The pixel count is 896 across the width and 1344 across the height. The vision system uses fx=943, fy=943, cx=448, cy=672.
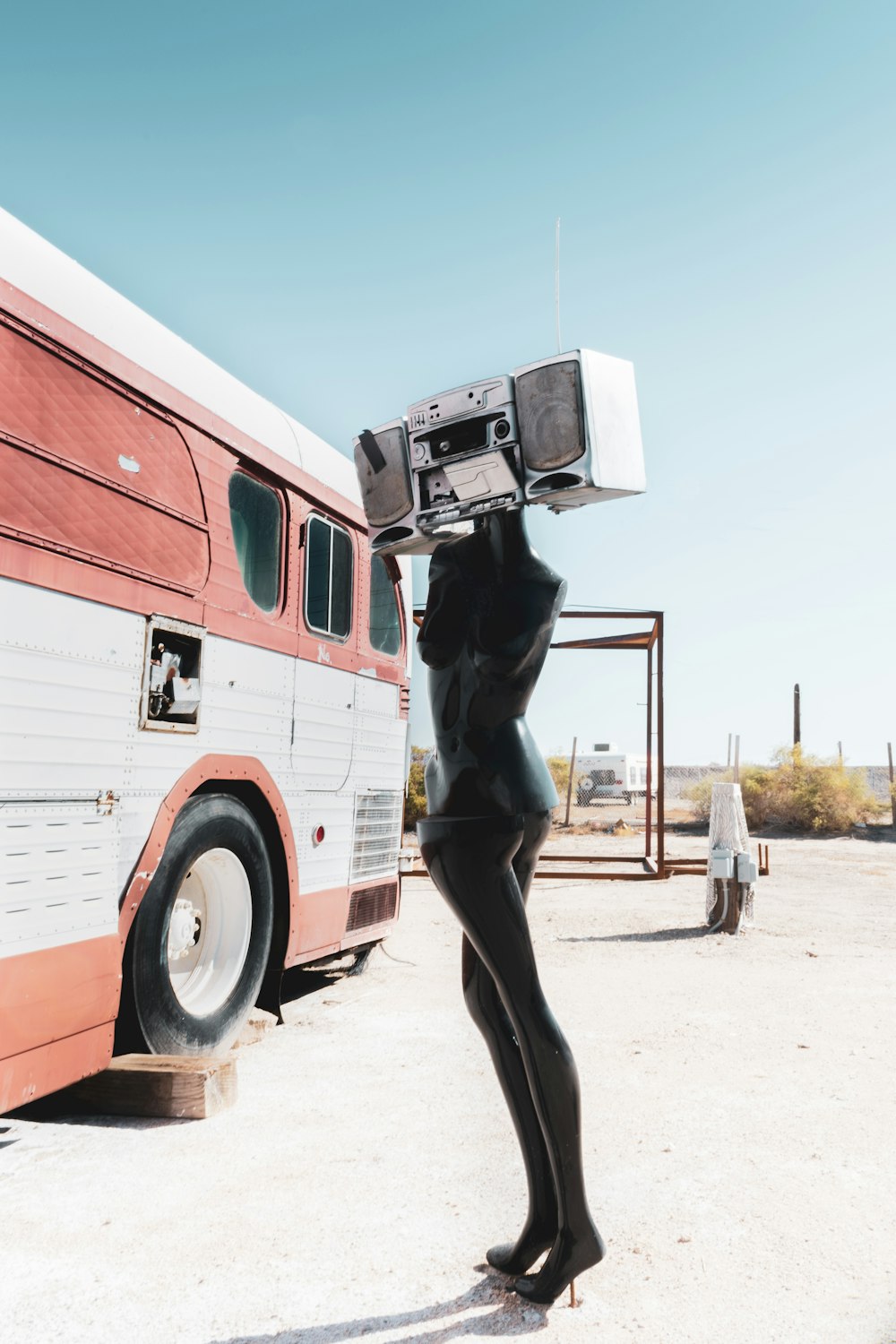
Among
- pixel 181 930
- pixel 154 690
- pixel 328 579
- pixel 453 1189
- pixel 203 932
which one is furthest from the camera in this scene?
A: pixel 328 579

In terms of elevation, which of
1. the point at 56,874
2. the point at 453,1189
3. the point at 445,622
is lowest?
the point at 453,1189

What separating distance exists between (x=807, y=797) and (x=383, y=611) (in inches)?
757

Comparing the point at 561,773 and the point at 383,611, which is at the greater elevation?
the point at 383,611

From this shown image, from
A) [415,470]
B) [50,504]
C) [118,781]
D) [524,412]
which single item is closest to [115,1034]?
[118,781]

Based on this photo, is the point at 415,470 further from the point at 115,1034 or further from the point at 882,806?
the point at 882,806

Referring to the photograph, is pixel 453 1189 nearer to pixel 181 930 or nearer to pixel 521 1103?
pixel 521 1103

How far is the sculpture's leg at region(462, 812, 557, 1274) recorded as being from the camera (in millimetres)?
2299

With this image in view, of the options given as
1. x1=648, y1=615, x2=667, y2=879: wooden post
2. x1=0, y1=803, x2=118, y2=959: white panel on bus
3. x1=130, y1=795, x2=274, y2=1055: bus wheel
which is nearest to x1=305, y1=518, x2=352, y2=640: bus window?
x1=130, y1=795, x2=274, y2=1055: bus wheel

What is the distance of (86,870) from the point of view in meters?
3.32

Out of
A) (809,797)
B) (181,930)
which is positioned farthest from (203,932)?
(809,797)

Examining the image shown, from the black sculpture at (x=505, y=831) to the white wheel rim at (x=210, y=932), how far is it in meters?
2.10

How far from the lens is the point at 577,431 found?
7.13 ft

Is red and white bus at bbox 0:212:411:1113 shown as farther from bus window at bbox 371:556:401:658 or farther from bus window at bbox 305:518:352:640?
bus window at bbox 371:556:401:658

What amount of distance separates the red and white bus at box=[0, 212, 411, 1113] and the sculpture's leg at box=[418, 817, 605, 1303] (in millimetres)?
1575
